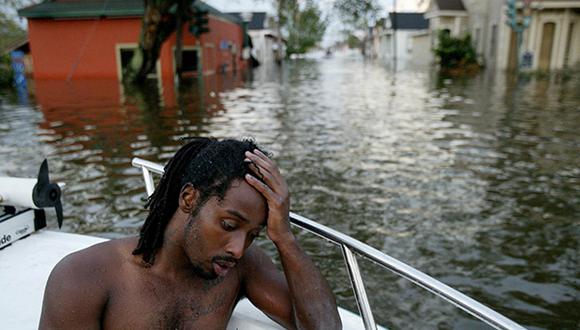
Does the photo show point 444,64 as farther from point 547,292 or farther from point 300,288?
point 300,288

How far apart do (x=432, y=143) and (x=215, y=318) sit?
706 centimetres

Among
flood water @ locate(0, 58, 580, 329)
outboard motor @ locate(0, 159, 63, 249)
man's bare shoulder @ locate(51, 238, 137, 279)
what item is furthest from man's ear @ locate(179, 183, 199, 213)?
flood water @ locate(0, 58, 580, 329)

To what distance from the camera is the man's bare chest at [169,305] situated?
1.48 metres

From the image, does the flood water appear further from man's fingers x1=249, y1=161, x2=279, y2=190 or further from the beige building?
the beige building

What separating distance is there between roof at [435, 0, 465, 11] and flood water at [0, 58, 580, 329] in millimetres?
19772

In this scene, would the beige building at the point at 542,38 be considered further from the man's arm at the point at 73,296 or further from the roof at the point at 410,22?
the man's arm at the point at 73,296

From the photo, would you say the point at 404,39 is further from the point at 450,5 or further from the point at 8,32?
the point at 8,32

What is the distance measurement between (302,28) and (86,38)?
59.2 m

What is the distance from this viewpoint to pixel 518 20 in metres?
25.3

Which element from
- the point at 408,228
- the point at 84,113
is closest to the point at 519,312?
the point at 408,228

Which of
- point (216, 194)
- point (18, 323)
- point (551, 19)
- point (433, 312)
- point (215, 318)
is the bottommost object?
point (433, 312)

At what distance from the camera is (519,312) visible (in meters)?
3.49

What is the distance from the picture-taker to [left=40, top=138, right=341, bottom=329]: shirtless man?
1419 mm

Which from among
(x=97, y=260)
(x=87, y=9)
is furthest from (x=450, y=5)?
(x=97, y=260)
